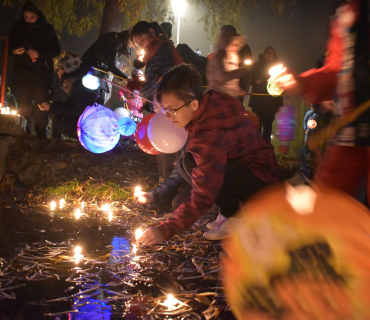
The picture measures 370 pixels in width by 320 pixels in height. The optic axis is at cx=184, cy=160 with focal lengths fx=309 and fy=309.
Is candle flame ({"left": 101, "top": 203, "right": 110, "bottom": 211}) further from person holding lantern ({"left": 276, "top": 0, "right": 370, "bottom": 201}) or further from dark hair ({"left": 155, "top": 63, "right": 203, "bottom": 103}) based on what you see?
person holding lantern ({"left": 276, "top": 0, "right": 370, "bottom": 201})

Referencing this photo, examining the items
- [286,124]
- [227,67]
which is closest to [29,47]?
[227,67]

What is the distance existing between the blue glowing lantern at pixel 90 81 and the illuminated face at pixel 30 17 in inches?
62.0

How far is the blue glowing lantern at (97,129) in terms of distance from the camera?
405 centimetres

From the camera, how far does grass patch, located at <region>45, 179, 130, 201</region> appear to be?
445cm

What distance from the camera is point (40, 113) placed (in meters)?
5.70

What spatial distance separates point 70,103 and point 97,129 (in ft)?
5.31

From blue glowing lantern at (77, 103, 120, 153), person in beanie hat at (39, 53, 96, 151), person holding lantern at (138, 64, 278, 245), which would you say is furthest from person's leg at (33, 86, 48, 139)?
person holding lantern at (138, 64, 278, 245)

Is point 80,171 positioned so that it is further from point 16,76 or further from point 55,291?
point 55,291

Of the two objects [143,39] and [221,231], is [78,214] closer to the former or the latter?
A: [221,231]

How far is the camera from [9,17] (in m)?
11.9

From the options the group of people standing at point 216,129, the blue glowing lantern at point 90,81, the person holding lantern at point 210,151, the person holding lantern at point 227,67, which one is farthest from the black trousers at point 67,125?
the person holding lantern at point 210,151

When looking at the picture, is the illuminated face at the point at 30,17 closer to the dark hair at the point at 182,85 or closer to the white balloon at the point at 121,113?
the white balloon at the point at 121,113

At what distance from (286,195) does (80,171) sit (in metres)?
4.15

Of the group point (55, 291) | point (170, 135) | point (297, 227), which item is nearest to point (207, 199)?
point (297, 227)
